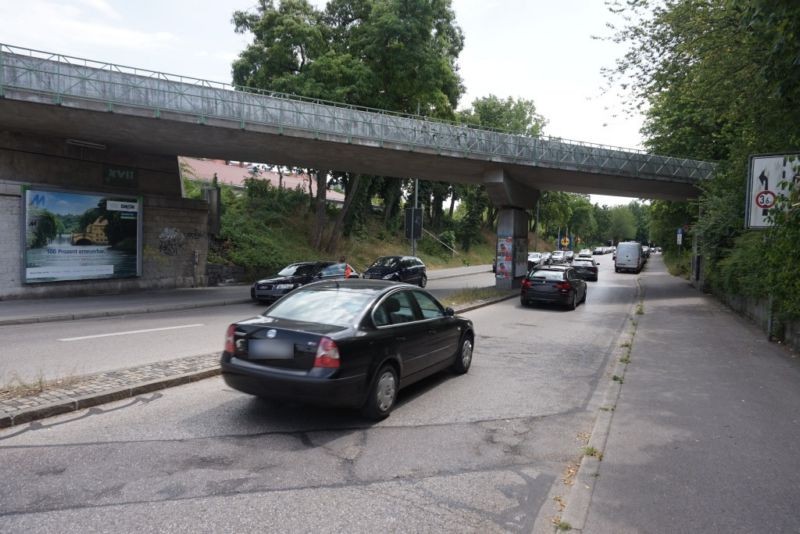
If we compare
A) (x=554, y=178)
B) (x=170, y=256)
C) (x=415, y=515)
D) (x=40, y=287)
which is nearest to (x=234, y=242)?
(x=170, y=256)

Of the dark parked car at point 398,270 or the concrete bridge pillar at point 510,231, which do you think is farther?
the concrete bridge pillar at point 510,231

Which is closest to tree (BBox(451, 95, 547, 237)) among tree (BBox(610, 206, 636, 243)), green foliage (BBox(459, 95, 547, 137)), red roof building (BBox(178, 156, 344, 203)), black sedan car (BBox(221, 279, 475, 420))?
green foliage (BBox(459, 95, 547, 137))

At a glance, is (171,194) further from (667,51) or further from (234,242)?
(667,51)

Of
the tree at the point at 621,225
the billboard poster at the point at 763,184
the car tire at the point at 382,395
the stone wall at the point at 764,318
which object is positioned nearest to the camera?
the car tire at the point at 382,395

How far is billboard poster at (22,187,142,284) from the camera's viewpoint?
1638 cm

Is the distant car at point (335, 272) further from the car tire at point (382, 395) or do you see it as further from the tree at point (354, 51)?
the car tire at point (382, 395)

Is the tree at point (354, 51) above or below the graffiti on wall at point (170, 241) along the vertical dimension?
above

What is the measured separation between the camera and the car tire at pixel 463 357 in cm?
779

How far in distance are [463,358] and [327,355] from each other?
3.33m

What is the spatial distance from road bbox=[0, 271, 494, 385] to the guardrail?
236 inches

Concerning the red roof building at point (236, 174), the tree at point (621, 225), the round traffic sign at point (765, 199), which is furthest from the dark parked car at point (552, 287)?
the tree at point (621, 225)

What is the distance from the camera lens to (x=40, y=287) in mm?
16578

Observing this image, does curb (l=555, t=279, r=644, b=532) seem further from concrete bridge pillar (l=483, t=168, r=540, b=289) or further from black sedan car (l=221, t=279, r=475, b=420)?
concrete bridge pillar (l=483, t=168, r=540, b=289)

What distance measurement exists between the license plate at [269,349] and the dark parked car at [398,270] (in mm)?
16810
